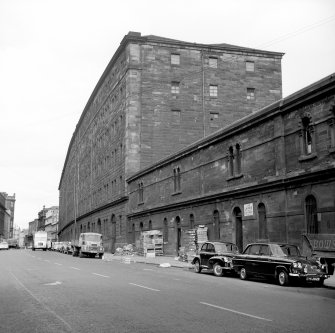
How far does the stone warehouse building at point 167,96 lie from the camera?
175 feet

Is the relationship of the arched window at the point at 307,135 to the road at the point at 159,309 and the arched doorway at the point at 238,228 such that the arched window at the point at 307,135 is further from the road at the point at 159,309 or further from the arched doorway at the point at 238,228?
the road at the point at 159,309

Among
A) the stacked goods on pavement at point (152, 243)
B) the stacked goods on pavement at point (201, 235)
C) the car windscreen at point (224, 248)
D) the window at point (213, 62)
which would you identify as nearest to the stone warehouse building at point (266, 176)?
the stacked goods on pavement at point (201, 235)

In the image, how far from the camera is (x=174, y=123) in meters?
54.4

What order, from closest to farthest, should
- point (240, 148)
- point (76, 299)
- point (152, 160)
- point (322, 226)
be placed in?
point (76, 299) < point (322, 226) < point (240, 148) < point (152, 160)

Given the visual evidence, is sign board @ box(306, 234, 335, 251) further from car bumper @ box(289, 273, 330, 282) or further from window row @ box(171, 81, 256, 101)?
window row @ box(171, 81, 256, 101)

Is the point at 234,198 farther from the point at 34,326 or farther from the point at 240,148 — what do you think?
the point at 34,326

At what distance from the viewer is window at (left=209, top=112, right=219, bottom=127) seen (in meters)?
55.9

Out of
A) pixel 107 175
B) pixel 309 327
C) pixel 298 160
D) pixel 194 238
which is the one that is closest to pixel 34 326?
pixel 309 327

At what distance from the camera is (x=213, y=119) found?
2208 inches

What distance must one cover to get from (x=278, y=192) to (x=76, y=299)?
16222 millimetres

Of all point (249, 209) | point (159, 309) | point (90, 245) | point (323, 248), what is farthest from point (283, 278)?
point (90, 245)

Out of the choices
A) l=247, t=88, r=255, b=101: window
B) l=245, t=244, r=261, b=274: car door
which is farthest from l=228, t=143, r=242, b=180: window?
l=247, t=88, r=255, b=101: window

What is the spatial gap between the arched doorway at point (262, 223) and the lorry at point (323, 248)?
8.96 meters

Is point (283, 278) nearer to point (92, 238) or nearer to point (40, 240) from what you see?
point (92, 238)
